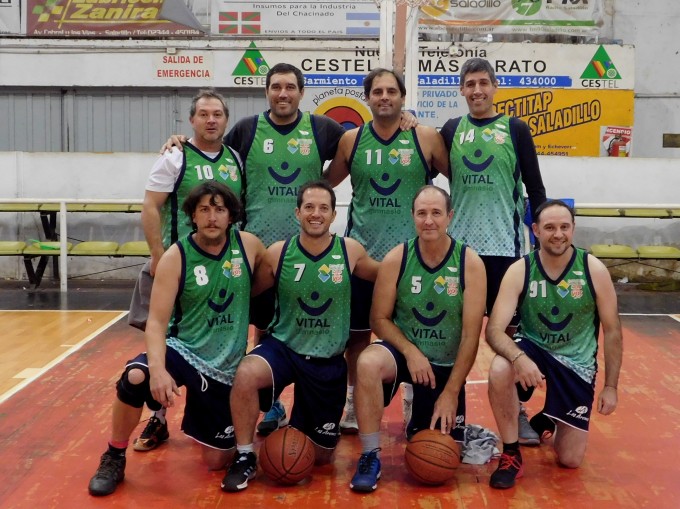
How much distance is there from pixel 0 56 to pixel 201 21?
104 inches

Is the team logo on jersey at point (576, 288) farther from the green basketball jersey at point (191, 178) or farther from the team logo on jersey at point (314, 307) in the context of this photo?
the green basketball jersey at point (191, 178)

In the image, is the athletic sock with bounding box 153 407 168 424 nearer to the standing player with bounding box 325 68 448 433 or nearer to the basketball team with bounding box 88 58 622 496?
the basketball team with bounding box 88 58 622 496

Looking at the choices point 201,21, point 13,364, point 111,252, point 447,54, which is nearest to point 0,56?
point 201,21

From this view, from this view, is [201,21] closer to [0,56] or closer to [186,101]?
[186,101]

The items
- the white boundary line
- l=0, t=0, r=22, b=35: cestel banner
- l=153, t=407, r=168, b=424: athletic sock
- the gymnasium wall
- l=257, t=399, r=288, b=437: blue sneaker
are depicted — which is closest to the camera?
l=153, t=407, r=168, b=424: athletic sock

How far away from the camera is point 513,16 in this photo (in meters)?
10.7

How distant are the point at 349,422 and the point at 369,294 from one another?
26.4 inches

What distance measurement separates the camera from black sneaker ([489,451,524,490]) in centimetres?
331

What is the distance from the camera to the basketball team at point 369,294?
341 centimetres

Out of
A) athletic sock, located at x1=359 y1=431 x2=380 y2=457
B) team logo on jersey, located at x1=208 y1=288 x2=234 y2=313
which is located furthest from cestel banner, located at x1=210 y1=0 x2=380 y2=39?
athletic sock, located at x1=359 y1=431 x2=380 y2=457

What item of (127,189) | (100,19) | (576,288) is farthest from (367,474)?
(100,19)

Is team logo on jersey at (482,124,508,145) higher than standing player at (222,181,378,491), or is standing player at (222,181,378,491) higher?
team logo on jersey at (482,124,508,145)

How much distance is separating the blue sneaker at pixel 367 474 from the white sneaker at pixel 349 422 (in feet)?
2.22

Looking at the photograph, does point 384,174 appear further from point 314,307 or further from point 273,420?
point 273,420
